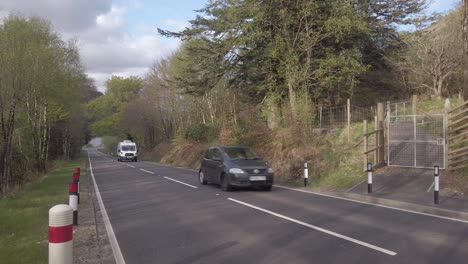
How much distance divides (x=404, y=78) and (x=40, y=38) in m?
23.5

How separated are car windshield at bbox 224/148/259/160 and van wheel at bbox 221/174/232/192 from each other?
0.86 m

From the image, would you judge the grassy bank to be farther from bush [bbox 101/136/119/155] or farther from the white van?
bush [bbox 101/136/119/155]

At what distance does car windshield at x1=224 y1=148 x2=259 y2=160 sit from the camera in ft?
53.1

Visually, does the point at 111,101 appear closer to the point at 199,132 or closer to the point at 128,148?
the point at 128,148

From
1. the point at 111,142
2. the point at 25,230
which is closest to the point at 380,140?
the point at 25,230

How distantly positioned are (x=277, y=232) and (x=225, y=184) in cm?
707

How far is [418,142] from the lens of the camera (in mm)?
15820

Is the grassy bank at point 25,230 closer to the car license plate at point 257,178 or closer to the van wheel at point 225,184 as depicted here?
the van wheel at point 225,184

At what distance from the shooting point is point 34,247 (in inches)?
284

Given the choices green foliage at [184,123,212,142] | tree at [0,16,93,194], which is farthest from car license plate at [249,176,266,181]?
green foliage at [184,123,212,142]

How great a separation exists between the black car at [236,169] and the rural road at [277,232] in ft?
5.37

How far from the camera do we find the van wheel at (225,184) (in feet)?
49.7

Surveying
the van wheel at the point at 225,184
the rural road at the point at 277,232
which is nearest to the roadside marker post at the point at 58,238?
the rural road at the point at 277,232

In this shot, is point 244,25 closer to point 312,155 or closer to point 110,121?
point 312,155
